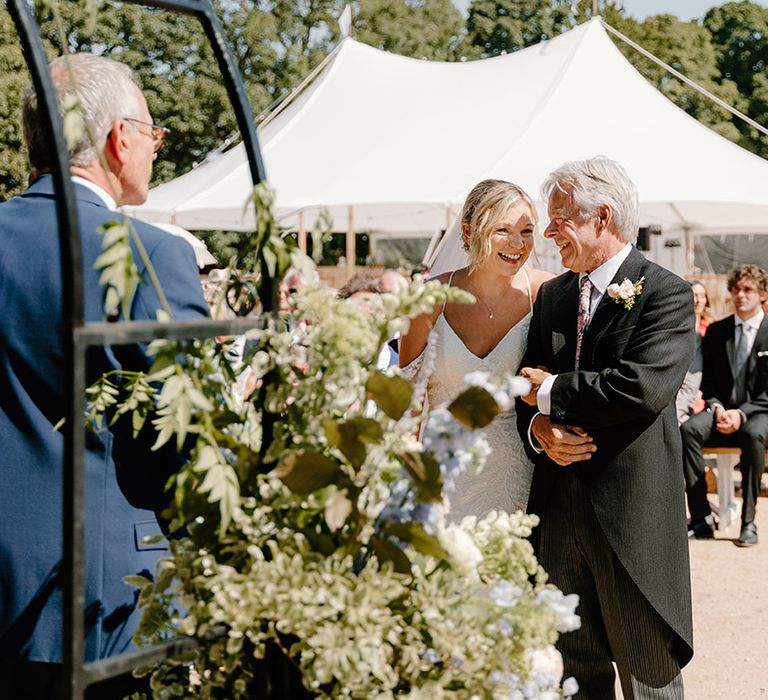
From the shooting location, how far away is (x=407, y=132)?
11.7 metres

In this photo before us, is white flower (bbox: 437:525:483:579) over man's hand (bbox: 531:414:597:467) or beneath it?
over

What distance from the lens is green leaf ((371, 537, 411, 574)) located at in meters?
1.40

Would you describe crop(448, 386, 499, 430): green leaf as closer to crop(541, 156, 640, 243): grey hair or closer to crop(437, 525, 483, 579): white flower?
crop(437, 525, 483, 579): white flower

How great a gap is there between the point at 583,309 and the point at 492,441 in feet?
2.68

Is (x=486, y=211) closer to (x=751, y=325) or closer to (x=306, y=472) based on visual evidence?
(x=306, y=472)

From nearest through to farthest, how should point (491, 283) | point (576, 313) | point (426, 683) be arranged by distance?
point (426, 683) → point (576, 313) → point (491, 283)

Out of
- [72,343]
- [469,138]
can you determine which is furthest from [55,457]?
[469,138]

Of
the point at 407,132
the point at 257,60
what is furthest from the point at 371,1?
the point at 407,132

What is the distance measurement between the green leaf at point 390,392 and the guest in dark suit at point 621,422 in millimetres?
1593

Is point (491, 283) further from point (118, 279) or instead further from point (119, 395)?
point (118, 279)

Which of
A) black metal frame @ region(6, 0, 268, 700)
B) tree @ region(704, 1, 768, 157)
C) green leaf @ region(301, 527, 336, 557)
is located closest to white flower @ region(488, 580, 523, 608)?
green leaf @ region(301, 527, 336, 557)

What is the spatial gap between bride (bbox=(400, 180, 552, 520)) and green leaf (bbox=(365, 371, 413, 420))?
2.27 meters

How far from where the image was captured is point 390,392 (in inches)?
54.6

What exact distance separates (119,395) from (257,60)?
113 ft
